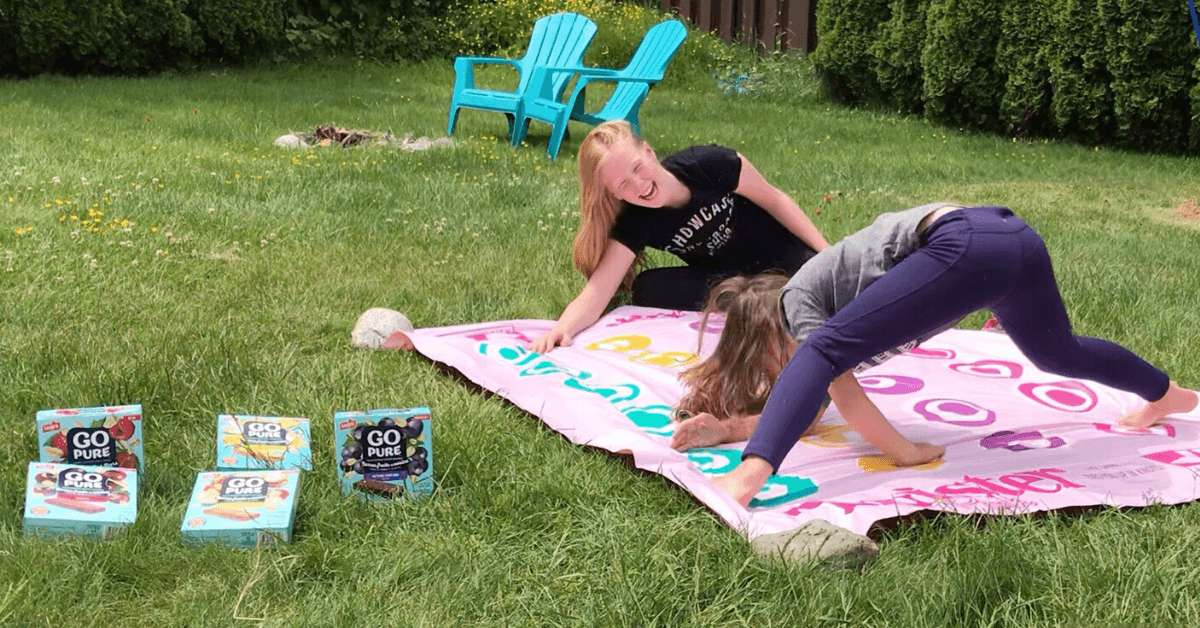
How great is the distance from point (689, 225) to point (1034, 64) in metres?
6.34

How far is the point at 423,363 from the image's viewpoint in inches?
137

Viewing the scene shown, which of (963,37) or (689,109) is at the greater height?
(963,37)

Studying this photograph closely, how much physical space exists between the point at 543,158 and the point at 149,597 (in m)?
5.64

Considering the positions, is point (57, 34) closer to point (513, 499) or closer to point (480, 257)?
point (480, 257)

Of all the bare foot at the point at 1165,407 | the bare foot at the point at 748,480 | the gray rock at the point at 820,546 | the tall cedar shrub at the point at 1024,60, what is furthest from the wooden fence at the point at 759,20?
the gray rock at the point at 820,546

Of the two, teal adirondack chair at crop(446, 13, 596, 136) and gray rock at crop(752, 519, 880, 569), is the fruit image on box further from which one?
teal adirondack chair at crop(446, 13, 596, 136)

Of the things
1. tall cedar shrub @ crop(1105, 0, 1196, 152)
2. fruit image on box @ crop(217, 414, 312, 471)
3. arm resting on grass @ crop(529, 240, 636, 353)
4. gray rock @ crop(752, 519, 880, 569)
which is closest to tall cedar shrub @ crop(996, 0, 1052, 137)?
tall cedar shrub @ crop(1105, 0, 1196, 152)

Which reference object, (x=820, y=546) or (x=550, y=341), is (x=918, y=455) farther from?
(x=550, y=341)

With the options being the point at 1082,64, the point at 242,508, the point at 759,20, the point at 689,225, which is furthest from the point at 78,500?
the point at 759,20

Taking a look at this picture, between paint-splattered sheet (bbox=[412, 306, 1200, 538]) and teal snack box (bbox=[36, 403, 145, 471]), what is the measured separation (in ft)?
3.37

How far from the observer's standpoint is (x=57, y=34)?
10508mm

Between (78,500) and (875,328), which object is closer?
(78,500)

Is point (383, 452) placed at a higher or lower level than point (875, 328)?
lower

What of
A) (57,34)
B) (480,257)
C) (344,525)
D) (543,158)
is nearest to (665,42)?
(543,158)
